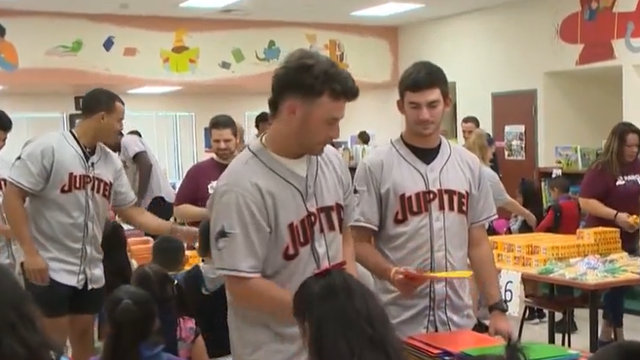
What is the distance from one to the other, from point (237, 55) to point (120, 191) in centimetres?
670

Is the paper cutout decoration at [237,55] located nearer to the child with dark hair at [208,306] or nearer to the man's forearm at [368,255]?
the child with dark hair at [208,306]

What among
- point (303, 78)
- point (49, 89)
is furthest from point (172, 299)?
point (49, 89)

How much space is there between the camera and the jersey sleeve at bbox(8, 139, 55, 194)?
11.4 ft

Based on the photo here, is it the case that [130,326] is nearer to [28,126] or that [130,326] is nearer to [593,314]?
[593,314]

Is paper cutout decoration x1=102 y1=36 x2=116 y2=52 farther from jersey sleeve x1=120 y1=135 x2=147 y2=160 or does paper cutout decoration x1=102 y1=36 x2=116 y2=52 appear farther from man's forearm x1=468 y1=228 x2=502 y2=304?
man's forearm x1=468 y1=228 x2=502 y2=304

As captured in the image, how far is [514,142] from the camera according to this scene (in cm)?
967

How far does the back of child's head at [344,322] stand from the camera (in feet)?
5.22

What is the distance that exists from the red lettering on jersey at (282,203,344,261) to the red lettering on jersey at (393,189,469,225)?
44 centimetres

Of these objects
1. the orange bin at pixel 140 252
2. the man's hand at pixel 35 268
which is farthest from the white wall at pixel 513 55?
the man's hand at pixel 35 268

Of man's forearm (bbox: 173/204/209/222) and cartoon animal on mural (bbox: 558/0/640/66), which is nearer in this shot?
man's forearm (bbox: 173/204/209/222)

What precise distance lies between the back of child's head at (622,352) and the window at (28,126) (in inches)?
370

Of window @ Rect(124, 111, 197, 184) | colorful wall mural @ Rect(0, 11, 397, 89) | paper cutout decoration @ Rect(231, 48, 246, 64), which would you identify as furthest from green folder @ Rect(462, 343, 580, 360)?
window @ Rect(124, 111, 197, 184)

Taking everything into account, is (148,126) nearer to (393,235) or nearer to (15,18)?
(15,18)

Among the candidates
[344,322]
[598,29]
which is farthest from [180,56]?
[344,322]
